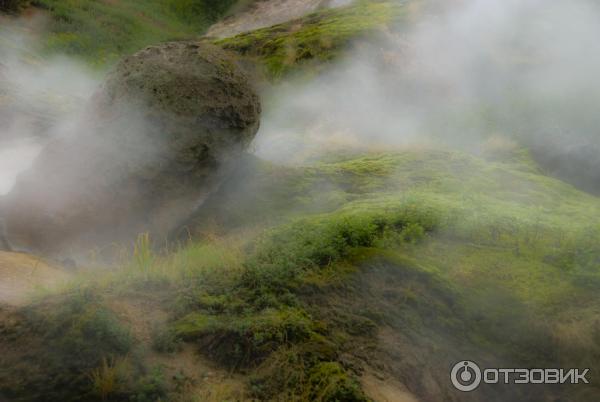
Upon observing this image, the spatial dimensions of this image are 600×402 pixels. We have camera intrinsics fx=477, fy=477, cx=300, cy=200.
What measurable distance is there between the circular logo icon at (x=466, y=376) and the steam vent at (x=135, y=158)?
204 inches

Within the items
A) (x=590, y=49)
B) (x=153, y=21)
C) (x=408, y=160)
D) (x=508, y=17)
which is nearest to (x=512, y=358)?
(x=408, y=160)

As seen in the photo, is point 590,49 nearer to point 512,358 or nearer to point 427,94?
point 427,94

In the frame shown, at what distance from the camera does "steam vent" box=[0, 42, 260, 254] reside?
7855mm

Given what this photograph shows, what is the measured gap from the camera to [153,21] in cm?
3428

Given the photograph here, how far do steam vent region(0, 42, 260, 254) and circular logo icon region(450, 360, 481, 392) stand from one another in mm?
5194

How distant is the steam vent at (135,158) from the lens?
25.8ft

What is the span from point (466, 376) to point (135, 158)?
610cm

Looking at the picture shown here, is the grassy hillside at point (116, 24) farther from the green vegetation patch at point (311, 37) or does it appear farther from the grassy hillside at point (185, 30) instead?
the green vegetation patch at point (311, 37)

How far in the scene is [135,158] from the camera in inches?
322

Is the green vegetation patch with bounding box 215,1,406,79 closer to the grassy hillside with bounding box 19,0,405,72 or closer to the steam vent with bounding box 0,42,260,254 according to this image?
the grassy hillside with bounding box 19,0,405,72

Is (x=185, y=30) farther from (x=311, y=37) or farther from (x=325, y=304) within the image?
(x=325, y=304)

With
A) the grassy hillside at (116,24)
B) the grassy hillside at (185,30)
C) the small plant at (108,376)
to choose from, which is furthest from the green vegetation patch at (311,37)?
the small plant at (108,376)

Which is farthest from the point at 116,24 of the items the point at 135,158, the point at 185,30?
the point at 135,158

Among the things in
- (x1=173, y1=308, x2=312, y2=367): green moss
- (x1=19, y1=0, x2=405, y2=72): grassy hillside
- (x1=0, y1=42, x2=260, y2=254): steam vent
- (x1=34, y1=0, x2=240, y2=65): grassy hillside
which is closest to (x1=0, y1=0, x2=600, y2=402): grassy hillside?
(x1=173, y1=308, x2=312, y2=367): green moss
